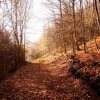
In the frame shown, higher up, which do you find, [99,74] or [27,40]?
[27,40]

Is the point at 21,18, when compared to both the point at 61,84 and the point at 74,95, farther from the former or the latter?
the point at 74,95

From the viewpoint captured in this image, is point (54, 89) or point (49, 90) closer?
point (49, 90)

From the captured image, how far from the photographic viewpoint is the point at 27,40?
30391mm

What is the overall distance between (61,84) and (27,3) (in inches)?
731

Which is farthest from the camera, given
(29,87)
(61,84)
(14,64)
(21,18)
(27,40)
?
(27,40)

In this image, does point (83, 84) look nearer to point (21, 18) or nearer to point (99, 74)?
point (99, 74)

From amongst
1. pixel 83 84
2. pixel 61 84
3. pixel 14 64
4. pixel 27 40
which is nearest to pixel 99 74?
pixel 83 84

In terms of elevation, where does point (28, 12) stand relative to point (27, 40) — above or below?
above

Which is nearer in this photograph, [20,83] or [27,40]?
[20,83]

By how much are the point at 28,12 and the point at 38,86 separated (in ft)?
62.3

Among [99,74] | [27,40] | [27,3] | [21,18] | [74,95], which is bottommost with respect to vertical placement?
[74,95]

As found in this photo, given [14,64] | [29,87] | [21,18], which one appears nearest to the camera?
[29,87]

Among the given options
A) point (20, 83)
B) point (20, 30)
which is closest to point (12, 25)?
point (20, 30)

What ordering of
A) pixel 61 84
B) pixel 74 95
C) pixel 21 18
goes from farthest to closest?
pixel 21 18, pixel 61 84, pixel 74 95
